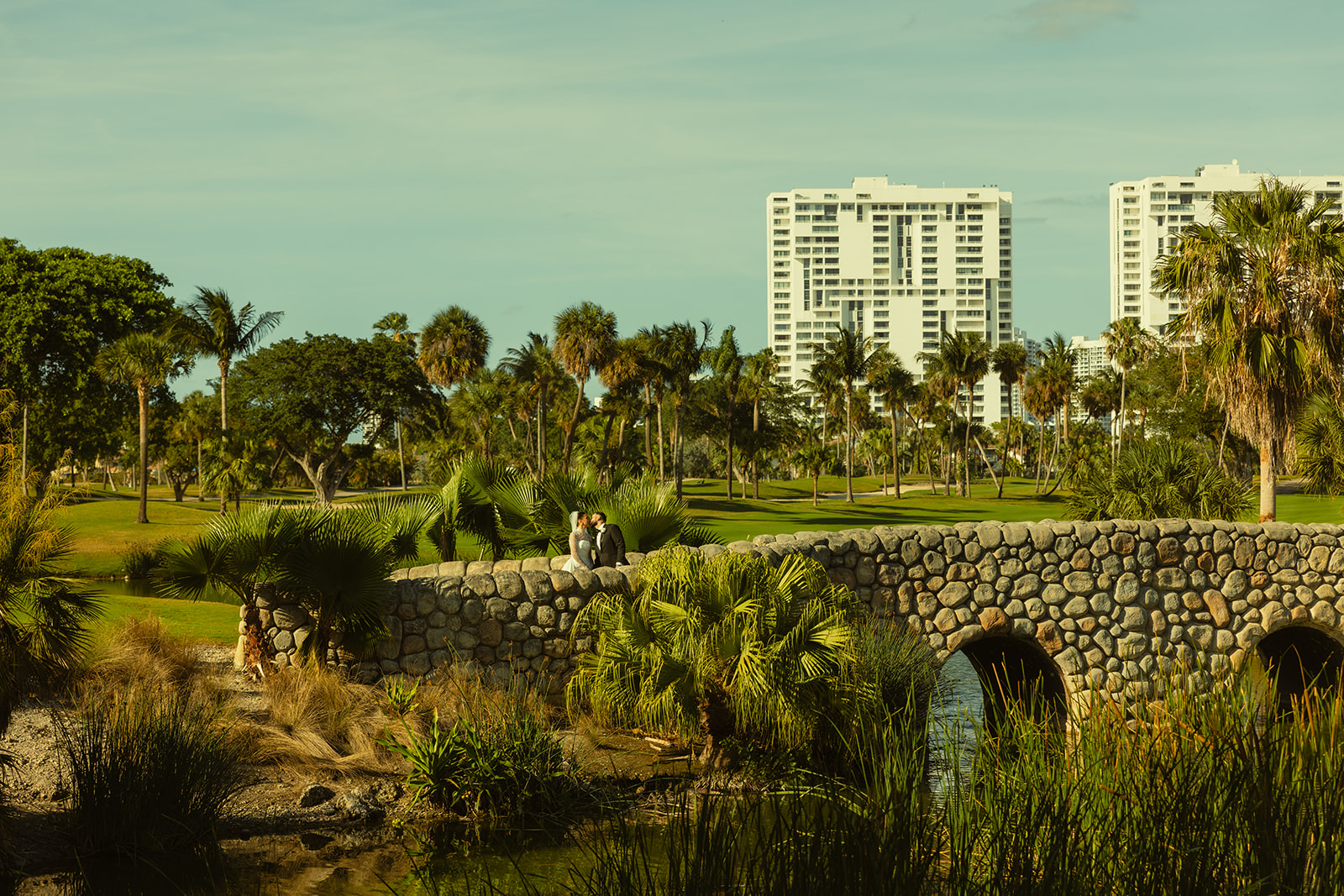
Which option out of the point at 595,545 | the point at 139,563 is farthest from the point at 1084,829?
the point at 139,563

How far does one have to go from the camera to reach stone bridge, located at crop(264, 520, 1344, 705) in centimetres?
1273

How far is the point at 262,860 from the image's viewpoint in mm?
8609

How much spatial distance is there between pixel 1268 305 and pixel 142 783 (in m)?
19.3

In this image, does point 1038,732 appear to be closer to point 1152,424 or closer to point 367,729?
point 367,729

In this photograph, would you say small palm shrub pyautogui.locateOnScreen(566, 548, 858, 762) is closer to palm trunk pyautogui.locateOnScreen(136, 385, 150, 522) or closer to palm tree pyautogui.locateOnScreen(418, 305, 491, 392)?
palm trunk pyautogui.locateOnScreen(136, 385, 150, 522)

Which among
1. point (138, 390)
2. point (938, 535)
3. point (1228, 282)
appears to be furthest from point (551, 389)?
point (938, 535)

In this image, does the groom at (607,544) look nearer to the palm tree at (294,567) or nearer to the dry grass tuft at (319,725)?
the palm tree at (294,567)

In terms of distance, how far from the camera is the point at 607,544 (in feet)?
43.6

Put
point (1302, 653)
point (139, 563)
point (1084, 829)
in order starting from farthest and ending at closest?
1. point (139, 563)
2. point (1302, 653)
3. point (1084, 829)

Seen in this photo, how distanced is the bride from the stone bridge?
0.29 m

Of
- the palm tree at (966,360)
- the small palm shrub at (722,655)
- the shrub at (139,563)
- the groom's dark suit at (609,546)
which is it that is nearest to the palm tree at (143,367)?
the shrub at (139,563)

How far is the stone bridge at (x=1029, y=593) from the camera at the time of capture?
12.7 m

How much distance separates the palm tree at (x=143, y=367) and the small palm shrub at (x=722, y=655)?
30029 mm

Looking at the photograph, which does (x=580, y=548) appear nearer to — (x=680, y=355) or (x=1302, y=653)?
(x=1302, y=653)
